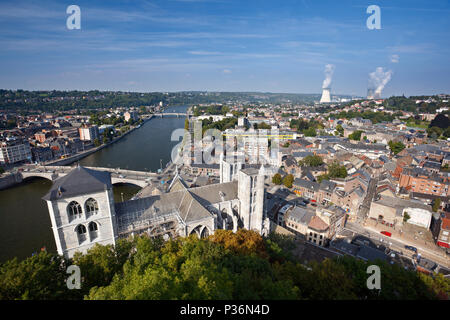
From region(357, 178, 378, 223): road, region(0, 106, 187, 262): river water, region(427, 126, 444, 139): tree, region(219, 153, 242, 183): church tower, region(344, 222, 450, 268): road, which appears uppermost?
region(219, 153, 242, 183): church tower

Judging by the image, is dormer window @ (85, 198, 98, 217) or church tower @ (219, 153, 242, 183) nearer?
dormer window @ (85, 198, 98, 217)

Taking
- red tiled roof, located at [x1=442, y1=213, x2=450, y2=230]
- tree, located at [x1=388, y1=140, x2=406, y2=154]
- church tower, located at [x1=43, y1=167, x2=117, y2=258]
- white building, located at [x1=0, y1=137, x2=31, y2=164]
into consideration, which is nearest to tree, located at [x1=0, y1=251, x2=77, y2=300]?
church tower, located at [x1=43, y1=167, x2=117, y2=258]

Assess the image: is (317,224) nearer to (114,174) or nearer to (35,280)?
(35,280)

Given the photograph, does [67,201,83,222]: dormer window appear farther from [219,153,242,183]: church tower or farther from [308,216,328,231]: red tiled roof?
[308,216,328,231]: red tiled roof

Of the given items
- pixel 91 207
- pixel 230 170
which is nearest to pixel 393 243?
pixel 230 170

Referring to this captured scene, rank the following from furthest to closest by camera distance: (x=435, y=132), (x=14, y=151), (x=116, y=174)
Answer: (x=435, y=132)
(x=14, y=151)
(x=116, y=174)

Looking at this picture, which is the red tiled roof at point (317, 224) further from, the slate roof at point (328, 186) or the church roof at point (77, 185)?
the church roof at point (77, 185)

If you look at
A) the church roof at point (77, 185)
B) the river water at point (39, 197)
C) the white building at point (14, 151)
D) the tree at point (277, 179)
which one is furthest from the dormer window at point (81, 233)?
the white building at point (14, 151)

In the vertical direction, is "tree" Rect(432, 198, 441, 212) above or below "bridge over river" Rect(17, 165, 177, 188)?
below
